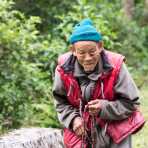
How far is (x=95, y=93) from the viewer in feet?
13.7

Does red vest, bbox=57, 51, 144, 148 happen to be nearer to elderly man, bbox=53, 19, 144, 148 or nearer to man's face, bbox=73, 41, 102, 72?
elderly man, bbox=53, 19, 144, 148

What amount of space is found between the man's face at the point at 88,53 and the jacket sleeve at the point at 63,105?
0.27 metres

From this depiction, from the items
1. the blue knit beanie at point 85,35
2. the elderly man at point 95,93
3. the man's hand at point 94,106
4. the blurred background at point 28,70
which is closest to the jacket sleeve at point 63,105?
the elderly man at point 95,93

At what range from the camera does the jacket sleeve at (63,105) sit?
4285 millimetres

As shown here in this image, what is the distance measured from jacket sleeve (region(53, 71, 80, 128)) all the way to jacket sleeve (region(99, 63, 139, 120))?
29 cm

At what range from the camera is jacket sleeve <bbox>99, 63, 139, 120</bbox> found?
4102 millimetres

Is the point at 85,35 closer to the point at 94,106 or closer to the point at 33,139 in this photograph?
the point at 94,106

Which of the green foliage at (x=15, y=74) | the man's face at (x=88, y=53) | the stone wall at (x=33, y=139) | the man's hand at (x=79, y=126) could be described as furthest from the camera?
the green foliage at (x=15, y=74)

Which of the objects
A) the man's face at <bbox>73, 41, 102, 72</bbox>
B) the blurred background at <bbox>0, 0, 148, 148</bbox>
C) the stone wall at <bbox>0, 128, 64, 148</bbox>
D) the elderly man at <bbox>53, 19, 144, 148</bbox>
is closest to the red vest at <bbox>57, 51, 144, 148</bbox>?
the elderly man at <bbox>53, 19, 144, 148</bbox>

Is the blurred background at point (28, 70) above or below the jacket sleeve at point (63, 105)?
below

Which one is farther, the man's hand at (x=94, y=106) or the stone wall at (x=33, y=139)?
the stone wall at (x=33, y=139)

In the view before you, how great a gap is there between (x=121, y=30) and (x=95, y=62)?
11902 millimetres

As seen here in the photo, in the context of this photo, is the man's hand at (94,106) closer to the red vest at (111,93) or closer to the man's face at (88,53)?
the red vest at (111,93)

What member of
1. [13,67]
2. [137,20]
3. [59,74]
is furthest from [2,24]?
[137,20]
